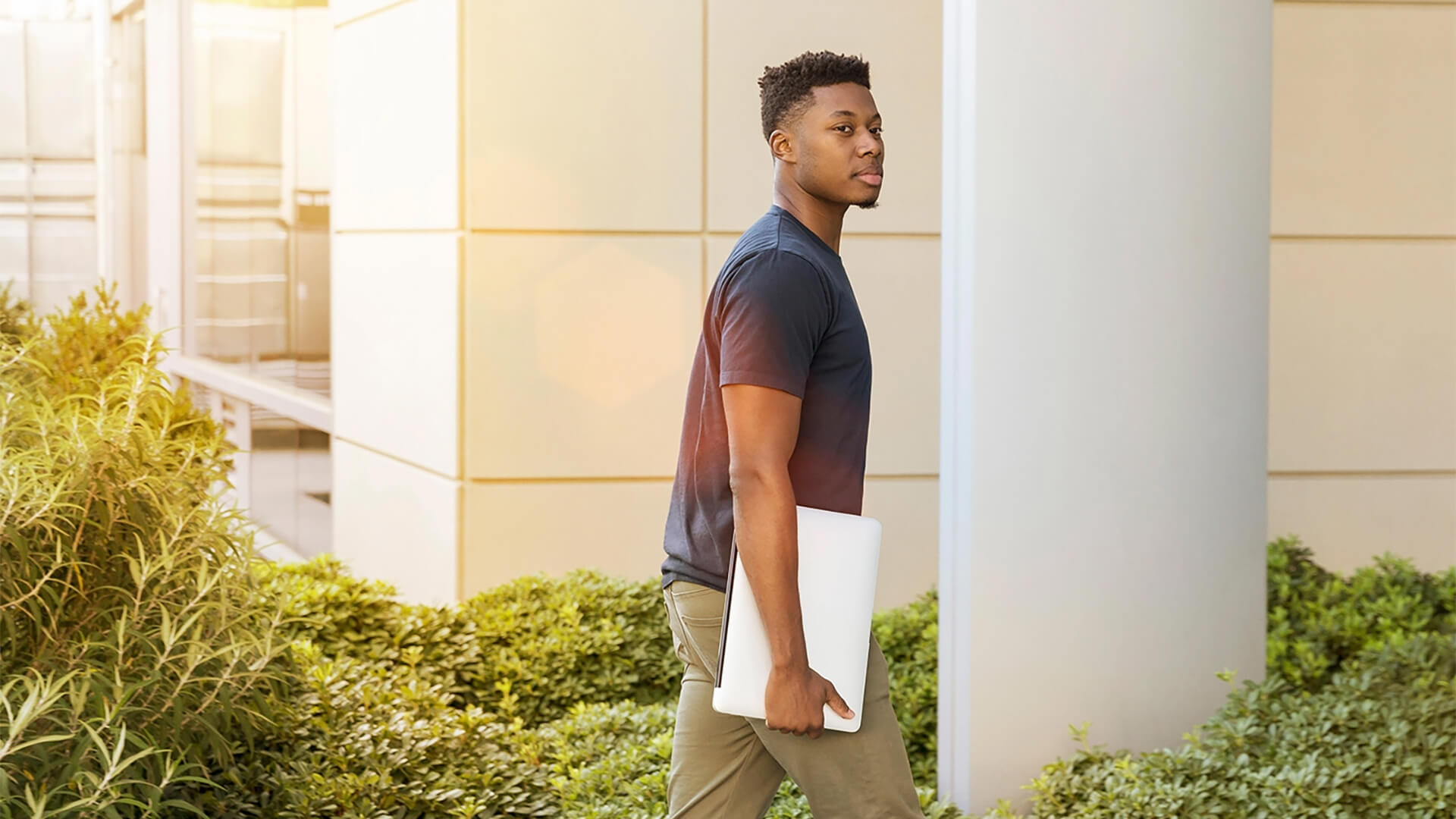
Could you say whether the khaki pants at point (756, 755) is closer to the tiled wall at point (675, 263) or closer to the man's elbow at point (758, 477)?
the man's elbow at point (758, 477)

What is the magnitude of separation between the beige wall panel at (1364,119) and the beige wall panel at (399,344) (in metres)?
3.95

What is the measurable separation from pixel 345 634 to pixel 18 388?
155 centimetres

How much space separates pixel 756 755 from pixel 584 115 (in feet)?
13.2

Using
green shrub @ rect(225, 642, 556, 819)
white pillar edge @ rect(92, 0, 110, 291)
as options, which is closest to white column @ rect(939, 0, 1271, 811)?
green shrub @ rect(225, 642, 556, 819)

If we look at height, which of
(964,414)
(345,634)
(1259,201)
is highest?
(1259,201)

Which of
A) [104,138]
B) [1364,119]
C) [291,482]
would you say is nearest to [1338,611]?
[1364,119]

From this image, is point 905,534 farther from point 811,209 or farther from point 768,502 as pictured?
point 768,502

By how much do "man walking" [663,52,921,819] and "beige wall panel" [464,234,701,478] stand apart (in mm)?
3517

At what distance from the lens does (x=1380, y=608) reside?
17.1 ft

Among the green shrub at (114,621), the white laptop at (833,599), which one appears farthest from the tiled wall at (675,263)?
the white laptop at (833,599)

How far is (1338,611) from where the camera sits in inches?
205

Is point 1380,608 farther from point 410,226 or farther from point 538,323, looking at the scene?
point 410,226

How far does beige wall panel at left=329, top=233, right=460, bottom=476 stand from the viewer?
6.03 meters

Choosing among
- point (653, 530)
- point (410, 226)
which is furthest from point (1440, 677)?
point (410, 226)
